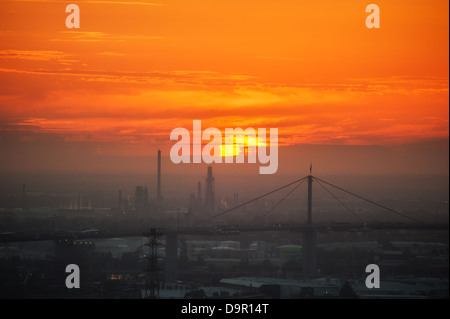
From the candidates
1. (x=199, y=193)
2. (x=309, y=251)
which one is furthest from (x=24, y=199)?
(x=199, y=193)

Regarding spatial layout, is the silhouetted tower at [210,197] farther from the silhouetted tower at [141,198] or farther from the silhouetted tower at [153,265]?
the silhouetted tower at [153,265]

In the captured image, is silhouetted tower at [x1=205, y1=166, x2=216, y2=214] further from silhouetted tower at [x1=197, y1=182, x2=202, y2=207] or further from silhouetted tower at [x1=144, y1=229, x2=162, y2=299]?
silhouetted tower at [x1=144, y1=229, x2=162, y2=299]

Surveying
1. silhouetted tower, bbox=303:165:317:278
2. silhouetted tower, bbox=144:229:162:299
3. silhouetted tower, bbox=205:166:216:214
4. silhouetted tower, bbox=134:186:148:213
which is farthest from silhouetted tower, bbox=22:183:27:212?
silhouetted tower, bbox=134:186:148:213

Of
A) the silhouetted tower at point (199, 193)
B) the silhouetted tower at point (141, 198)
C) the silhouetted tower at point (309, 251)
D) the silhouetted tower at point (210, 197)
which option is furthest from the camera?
the silhouetted tower at point (141, 198)

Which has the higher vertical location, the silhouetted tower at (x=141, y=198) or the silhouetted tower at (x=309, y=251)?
the silhouetted tower at (x=141, y=198)

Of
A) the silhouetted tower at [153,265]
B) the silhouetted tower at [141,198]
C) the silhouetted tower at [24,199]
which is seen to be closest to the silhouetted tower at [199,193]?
the silhouetted tower at [141,198]

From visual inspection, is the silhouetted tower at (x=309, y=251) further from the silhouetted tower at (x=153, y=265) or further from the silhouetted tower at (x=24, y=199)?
the silhouetted tower at (x=153, y=265)

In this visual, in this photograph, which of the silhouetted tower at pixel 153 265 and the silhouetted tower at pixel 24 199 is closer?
the silhouetted tower at pixel 153 265

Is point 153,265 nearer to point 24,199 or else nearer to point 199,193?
point 24,199

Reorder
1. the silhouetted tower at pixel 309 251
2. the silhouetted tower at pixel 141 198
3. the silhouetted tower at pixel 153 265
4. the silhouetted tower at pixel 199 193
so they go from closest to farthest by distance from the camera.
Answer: the silhouetted tower at pixel 153 265
the silhouetted tower at pixel 309 251
the silhouetted tower at pixel 199 193
the silhouetted tower at pixel 141 198

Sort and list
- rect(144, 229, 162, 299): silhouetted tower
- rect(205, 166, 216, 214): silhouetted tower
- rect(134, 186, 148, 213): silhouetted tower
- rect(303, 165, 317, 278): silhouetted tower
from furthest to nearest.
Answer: rect(134, 186, 148, 213): silhouetted tower < rect(205, 166, 216, 214): silhouetted tower < rect(303, 165, 317, 278): silhouetted tower < rect(144, 229, 162, 299): silhouetted tower
